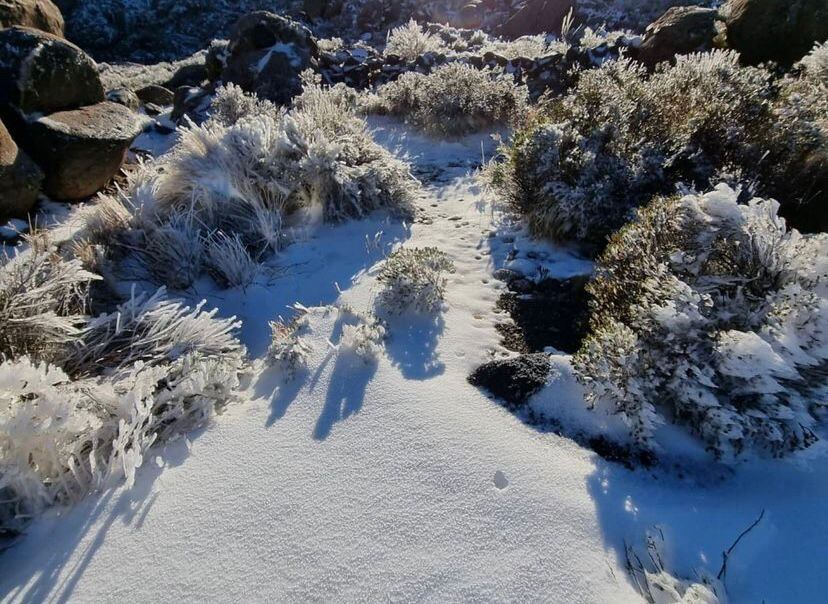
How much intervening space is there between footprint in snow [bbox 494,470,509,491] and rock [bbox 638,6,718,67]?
7.08 m

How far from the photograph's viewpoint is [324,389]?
109 inches

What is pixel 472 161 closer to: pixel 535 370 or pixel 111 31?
pixel 535 370

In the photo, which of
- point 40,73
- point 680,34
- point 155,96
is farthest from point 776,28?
point 155,96

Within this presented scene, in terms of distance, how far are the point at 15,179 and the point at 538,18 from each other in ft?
51.2

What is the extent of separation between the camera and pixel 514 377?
2729 millimetres

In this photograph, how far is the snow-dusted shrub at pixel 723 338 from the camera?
215 cm

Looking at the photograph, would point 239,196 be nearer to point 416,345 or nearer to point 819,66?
point 416,345

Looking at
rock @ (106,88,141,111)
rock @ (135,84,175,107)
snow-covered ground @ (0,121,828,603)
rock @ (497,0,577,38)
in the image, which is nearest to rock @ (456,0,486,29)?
rock @ (497,0,577,38)

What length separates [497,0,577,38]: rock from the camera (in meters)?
15.1

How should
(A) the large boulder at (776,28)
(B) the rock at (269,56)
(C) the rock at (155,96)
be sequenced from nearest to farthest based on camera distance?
(A) the large boulder at (776,28) < (B) the rock at (269,56) < (C) the rock at (155,96)

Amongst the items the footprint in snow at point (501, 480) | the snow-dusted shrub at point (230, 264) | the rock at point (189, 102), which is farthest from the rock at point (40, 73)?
the footprint in snow at point (501, 480)

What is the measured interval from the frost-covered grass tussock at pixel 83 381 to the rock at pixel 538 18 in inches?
613

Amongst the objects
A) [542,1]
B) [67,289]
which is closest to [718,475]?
[67,289]

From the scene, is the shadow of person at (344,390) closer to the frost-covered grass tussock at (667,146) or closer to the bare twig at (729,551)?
the bare twig at (729,551)
